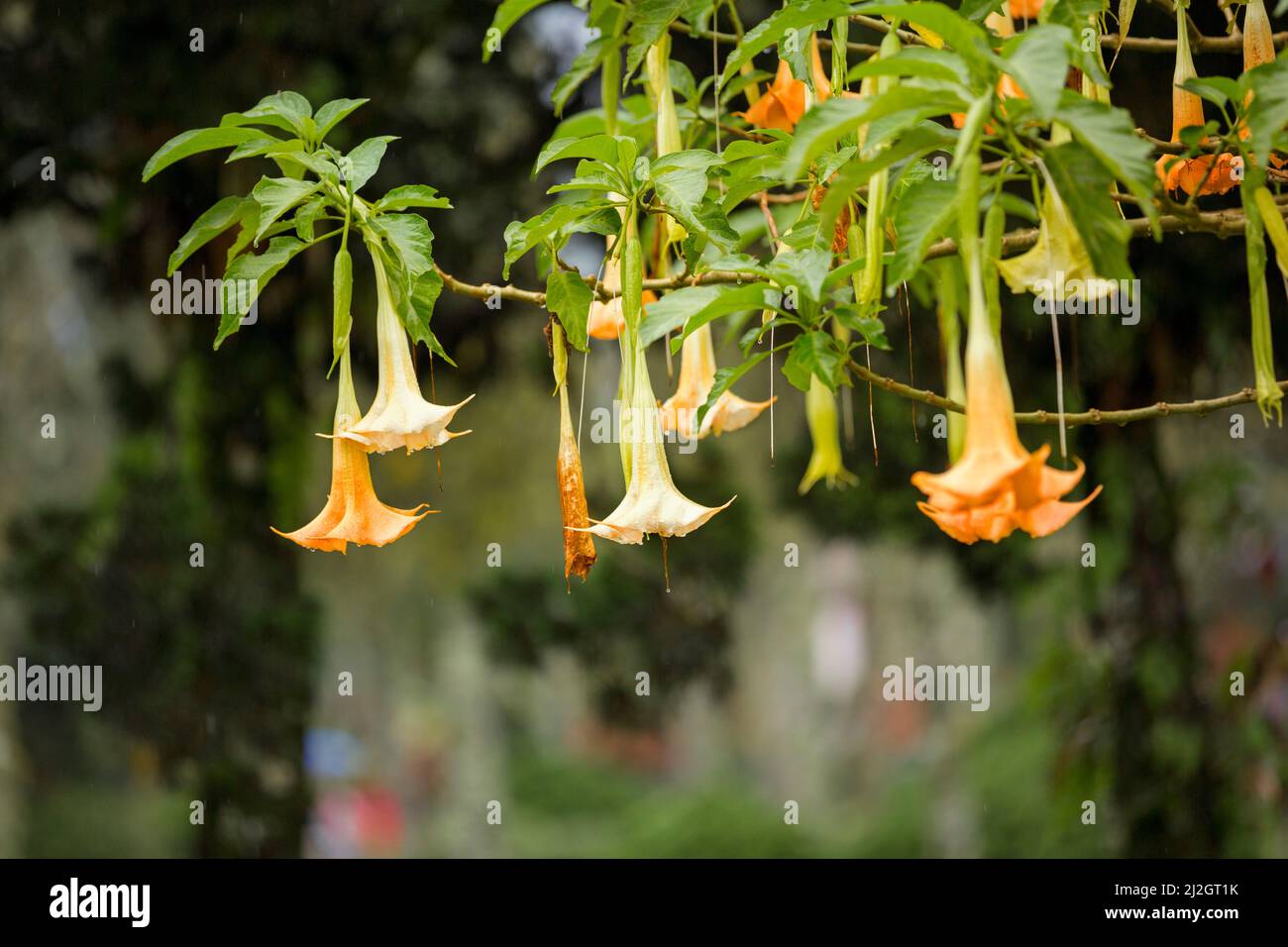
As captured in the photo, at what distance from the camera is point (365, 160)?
109 centimetres

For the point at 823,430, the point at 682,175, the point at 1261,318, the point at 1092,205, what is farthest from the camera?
the point at 823,430

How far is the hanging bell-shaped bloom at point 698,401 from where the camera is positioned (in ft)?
4.15

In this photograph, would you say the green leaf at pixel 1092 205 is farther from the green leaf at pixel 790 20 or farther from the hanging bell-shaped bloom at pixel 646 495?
the hanging bell-shaped bloom at pixel 646 495

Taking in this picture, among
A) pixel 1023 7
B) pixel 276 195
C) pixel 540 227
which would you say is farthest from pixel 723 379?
pixel 1023 7

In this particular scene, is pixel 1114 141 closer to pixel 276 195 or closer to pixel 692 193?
pixel 692 193

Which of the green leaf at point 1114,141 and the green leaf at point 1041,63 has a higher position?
→ the green leaf at point 1041,63

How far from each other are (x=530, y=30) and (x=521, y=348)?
85 cm

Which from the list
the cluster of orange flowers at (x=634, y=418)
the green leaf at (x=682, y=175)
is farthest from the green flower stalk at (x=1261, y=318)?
the green leaf at (x=682, y=175)

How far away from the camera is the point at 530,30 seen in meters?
3.33

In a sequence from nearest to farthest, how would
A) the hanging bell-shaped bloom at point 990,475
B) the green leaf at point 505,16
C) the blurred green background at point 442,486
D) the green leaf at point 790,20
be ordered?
the hanging bell-shaped bloom at point 990,475
the green leaf at point 790,20
the green leaf at point 505,16
the blurred green background at point 442,486

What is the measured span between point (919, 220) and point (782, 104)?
1.92ft

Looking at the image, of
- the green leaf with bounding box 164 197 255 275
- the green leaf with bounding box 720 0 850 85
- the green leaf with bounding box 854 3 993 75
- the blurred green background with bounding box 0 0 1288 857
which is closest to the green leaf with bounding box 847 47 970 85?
the green leaf with bounding box 854 3 993 75

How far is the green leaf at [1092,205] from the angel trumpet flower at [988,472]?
0.26 feet

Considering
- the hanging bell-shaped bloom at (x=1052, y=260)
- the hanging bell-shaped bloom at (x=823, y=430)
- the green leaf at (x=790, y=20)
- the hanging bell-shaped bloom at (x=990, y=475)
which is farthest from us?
the hanging bell-shaped bloom at (x=823, y=430)
